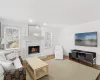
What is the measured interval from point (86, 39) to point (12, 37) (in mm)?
4317

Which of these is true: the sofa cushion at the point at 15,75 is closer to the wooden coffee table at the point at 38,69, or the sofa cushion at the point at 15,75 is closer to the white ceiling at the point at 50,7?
the wooden coffee table at the point at 38,69

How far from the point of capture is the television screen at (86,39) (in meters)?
3.93

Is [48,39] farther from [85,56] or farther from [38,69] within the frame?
[38,69]

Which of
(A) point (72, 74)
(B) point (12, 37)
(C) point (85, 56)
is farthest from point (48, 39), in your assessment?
(A) point (72, 74)

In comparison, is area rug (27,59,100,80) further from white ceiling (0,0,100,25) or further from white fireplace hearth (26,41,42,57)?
white ceiling (0,0,100,25)

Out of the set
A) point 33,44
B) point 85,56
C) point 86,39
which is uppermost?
point 86,39

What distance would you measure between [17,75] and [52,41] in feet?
14.7

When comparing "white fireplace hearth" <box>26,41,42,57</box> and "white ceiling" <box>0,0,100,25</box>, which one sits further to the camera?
"white fireplace hearth" <box>26,41,42,57</box>

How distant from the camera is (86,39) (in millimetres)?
4301

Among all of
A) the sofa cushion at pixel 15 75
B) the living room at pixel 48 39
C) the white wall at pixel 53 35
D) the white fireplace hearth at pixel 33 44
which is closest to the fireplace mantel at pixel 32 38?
the living room at pixel 48 39

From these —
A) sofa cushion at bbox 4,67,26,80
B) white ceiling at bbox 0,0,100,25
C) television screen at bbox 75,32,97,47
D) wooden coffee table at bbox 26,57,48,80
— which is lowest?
wooden coffee table at bbox 26,57,48,80

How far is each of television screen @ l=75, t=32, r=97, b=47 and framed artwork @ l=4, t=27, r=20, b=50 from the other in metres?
3.76

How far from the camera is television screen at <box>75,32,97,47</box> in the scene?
12.9 feet

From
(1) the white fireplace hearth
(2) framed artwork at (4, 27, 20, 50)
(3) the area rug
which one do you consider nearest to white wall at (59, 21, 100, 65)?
(3) the area rug
